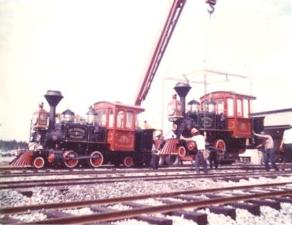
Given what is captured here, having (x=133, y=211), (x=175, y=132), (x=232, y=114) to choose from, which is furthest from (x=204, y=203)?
(x=232, y=114)

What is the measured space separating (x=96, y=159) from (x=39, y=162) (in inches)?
67.4

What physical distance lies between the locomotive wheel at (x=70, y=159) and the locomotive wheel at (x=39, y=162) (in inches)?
25.4

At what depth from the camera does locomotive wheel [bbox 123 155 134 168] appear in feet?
38.1

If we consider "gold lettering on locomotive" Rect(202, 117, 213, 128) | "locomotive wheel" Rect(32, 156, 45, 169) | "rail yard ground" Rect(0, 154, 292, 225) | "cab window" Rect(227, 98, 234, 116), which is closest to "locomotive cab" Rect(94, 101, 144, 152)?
"locomotive wheel" Rect(32, 156, 45, 169)

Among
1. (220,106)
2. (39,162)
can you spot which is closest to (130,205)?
(39,162)

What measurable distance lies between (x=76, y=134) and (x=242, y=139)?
20.2ft

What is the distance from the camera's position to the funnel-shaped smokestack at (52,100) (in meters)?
10.8

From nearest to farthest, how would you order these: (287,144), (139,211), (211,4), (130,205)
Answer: (139,211) → (130,205) → (211,4) → (287,144)

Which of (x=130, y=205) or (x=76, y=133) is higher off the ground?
(x=76, y=133)

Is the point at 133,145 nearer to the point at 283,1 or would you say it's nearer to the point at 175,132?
the point at 175,132

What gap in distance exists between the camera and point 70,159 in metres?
→ 10.4

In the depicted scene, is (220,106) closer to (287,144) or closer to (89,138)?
(287,144)

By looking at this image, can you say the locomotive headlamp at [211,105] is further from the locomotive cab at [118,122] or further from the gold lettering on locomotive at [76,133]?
the gold lettering on locomotive at [76,133]

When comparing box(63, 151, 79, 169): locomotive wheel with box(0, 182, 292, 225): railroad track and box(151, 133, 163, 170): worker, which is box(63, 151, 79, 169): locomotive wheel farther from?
box(0, 182, 292, 225): railroad track
